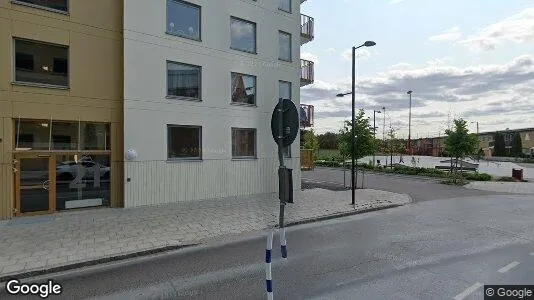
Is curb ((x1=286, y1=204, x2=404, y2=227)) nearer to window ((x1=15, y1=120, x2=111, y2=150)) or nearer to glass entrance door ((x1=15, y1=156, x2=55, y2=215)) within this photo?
window ((x1=15, y1=120, x2=111, y2=150))

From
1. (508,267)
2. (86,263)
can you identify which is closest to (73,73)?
(86,263)

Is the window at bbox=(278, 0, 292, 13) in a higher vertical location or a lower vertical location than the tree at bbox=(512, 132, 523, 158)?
higher

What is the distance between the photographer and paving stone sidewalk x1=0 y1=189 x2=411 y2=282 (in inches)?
277

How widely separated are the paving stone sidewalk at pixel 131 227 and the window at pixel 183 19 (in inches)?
278

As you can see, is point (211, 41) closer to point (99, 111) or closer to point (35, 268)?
point (99, 111)

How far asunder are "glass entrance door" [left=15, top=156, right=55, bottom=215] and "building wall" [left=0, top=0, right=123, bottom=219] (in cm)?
30

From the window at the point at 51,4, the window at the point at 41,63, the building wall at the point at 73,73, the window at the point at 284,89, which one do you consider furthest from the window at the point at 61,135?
the window at the point at 284,89

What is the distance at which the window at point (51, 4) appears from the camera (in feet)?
36.1

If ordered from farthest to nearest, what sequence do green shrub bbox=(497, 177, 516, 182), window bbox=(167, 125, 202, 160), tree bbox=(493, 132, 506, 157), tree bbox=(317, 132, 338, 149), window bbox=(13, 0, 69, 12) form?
tree bbox=(317, 132, 338, 149)
tree bbox=(493, 132, 506, 157)
green shrub bbox=(497, 177, 516, 182)
window bbox=(167, 125, 202, 160)
window bbox=(13, 0, 69, 12)

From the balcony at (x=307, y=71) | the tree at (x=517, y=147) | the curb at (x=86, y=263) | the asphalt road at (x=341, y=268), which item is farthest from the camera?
the tree at (x=517, y=147)

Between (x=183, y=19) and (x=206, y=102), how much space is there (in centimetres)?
355
